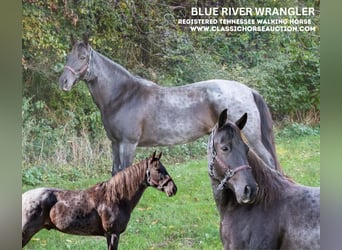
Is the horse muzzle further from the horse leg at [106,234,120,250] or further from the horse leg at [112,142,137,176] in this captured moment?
the horse leg at [106,234,120,250]

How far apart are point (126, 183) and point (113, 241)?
371 millimetres

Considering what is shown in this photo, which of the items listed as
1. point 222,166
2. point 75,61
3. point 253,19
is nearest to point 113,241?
point 222,166

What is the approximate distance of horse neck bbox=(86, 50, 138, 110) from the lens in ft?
9.69

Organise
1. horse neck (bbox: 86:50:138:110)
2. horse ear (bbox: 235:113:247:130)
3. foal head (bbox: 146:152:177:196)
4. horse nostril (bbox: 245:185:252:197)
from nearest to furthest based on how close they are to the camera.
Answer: horse nostril (bbox: 245:185:252:197) < horse ear (bbox: 235:113:247:130) < foal head (bbox: 146:152:177:196) < horse neck (bbox: 86:50:138:110)

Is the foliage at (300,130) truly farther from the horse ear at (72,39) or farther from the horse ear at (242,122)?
the horse ear at (72,39)

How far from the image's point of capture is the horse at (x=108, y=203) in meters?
2.86

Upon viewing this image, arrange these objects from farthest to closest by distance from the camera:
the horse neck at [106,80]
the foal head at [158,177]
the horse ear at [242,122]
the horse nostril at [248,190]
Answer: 1. the horse neck at [106,80]
2. the foal head at [158,177]
3. the horse ear at [242,122]
4. the horse nostril at [248,190]

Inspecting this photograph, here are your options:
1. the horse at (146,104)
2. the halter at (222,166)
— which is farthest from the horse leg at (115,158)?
the halter at (222,166)

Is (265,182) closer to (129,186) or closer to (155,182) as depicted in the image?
(155,182)

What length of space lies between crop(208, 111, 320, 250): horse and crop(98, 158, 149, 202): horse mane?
46 centimetres

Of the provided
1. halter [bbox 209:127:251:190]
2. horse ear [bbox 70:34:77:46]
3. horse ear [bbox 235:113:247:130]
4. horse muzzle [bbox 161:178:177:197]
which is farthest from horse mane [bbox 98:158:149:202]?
horse ear [bbox 70:34:77:46]

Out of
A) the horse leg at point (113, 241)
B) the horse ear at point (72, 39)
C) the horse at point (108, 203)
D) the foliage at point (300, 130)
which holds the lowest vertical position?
the horse leg at point (113, 241)

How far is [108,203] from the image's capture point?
113 inches

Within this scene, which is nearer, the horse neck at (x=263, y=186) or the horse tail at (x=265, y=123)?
the horse neck at (x=263, y=186)
